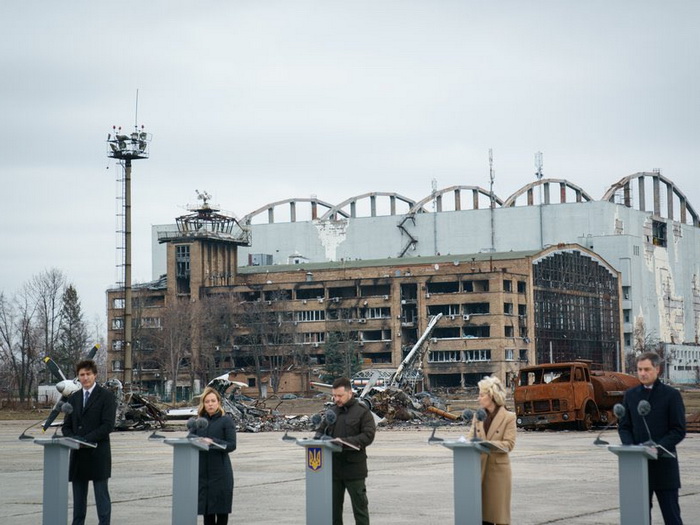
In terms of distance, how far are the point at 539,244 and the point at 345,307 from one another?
82.2 ft

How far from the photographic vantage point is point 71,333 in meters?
126

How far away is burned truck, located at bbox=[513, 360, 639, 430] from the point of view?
135 ft

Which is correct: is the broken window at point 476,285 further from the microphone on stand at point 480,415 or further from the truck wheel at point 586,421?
the microphone on stand at point 480,415

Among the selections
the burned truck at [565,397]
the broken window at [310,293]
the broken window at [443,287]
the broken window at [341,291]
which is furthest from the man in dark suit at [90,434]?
the broken window at [310,293]

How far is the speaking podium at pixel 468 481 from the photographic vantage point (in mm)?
10500

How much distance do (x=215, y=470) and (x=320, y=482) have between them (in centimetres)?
115

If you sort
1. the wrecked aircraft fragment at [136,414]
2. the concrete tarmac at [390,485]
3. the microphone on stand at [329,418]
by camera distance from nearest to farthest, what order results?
the microphone on stand at [329,418], the concrete tarmac at [390,485], the wrecked aircraft fragment at [136,414]

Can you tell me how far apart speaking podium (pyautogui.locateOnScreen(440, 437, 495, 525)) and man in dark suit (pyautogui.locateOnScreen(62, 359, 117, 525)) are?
13.3 ft

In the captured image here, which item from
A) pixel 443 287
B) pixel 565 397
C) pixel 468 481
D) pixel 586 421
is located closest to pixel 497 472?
pixel 468 481

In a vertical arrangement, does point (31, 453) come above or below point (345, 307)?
below

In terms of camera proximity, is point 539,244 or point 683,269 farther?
point 683,269

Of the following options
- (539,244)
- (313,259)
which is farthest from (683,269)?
(313,259)

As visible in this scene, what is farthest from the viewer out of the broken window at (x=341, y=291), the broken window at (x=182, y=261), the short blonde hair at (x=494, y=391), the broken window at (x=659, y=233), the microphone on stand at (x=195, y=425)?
the broken window at (x=659, y=233)

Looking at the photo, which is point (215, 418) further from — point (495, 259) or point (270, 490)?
point (495, 259)
